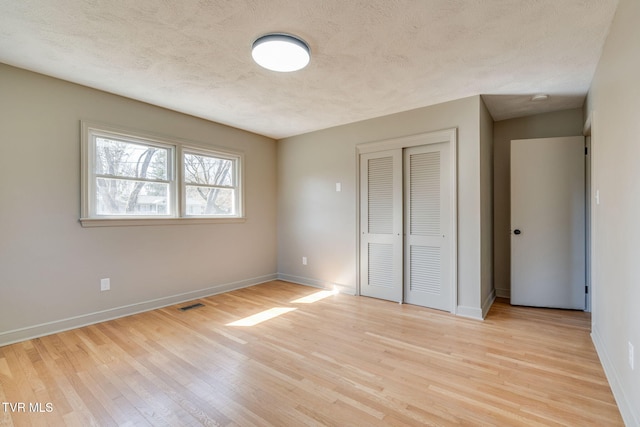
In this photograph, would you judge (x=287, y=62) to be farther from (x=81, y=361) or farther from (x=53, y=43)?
(x=81, y=361)

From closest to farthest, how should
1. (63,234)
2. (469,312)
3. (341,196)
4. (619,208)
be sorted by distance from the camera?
(619,208) < (63,234) < (469,312) < (341,196)

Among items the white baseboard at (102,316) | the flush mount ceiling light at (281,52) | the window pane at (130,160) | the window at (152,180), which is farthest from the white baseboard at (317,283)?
the flush mount ceiling light at (281,52)

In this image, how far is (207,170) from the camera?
4.18 m

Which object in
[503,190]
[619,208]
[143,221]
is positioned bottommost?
[143,221]

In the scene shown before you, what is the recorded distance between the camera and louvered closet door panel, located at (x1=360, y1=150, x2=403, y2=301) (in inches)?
150

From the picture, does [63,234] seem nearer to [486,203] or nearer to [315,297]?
[315,297]

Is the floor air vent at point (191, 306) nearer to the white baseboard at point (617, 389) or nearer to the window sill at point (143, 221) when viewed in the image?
the window sill at point (143, 221)

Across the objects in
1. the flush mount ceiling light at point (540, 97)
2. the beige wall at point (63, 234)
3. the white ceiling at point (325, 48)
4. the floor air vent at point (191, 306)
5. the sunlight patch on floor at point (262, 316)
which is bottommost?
the sunlight patch on floor at point (262, 316)

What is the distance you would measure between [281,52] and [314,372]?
7.78 ft

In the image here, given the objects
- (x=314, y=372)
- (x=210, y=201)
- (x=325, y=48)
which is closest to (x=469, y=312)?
(x=314, y=372)

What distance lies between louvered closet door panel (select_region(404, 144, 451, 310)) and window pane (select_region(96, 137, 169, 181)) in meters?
3.09

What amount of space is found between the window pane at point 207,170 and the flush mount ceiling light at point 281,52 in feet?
6.94

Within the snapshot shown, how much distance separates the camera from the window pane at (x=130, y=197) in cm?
317

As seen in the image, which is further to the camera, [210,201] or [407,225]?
[210,201]
